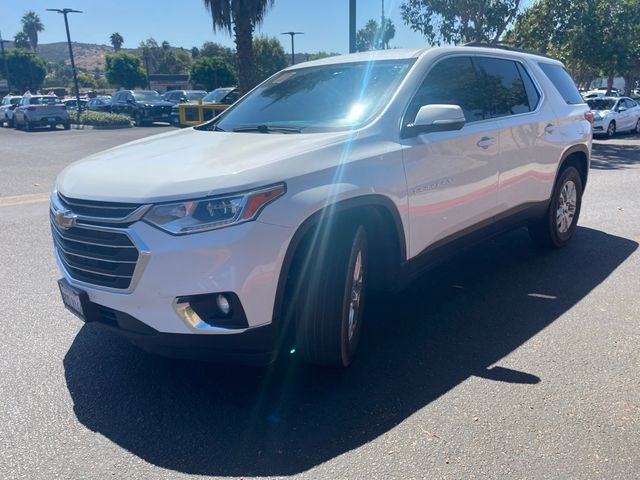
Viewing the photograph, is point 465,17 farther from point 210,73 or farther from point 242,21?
point 210,73

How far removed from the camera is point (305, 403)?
3.24m

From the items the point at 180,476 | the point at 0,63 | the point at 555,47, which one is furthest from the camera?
the point at 0,63

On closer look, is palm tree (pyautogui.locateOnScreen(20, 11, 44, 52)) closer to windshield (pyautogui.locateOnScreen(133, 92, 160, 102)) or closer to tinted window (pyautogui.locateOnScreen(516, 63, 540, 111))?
windshield (pyautogui.locateOnScreen(133, 92, 160, 102))

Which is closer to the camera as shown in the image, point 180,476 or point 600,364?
point 180,476

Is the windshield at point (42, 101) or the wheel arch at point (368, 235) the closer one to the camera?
the wheel arch at point (368, 235)

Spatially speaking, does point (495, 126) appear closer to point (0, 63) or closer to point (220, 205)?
point (220, 205)

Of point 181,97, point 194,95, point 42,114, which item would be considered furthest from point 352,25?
point 194,95

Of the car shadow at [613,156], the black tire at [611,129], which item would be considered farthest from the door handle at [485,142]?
the black tire at [611,129]

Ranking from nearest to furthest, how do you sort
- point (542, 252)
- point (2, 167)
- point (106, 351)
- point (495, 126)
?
point (106, 351), point (495, 126), point (542, 252), point (2, 167)

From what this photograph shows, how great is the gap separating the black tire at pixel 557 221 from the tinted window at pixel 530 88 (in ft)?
2.91

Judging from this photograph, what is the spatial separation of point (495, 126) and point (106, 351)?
3347 millimetres

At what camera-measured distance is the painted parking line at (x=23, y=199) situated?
8.81m

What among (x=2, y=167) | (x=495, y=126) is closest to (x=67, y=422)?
(x=495, y=126)

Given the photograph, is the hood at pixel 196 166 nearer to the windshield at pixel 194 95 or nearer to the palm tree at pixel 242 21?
the palm tree at pixel 242 21
